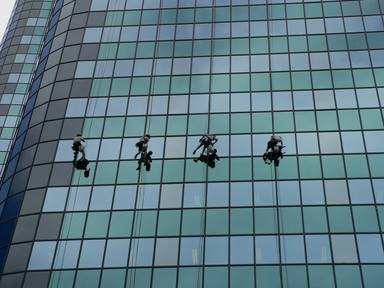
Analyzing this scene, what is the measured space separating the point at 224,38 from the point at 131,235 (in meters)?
17.5

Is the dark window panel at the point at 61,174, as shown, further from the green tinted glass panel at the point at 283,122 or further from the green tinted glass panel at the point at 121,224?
the green tinted glass panel at the point at 283,122

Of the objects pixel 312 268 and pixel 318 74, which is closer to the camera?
pixel 312 268

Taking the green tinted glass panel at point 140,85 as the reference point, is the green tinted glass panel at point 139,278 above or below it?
below

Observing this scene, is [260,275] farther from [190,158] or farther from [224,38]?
[224,38]

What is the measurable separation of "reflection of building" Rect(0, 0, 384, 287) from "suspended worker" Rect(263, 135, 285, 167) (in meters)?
1.61

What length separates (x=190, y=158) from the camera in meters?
32.8

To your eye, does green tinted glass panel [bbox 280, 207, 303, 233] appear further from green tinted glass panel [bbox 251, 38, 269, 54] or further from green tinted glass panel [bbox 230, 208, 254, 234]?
green tinted glass panel [bbox 251, 38, 269, 54]

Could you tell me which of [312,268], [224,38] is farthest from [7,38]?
[312,268]

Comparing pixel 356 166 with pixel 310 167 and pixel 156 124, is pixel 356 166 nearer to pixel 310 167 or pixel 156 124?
pixel 310 167

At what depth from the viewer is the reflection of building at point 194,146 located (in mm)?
28391

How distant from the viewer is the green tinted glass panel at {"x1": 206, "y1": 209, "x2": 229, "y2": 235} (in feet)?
96.6

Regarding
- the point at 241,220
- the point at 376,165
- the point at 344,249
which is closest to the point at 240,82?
the point at 376,165

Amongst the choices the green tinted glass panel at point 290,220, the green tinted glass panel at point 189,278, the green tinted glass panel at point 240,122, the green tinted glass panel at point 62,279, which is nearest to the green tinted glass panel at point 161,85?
the green tinted glass panel at point 240,122

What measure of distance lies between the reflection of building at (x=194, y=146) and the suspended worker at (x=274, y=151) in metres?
1.61
